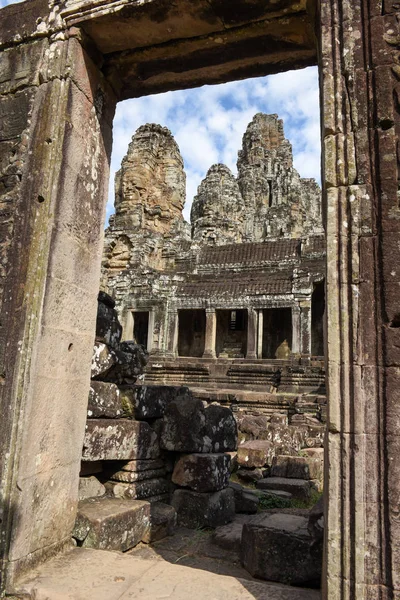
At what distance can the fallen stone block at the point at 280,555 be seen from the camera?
2.87 m

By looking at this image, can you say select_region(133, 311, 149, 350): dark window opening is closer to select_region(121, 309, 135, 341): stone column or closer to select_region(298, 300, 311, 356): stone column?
select_region(121, 309, 135, 341): stone column

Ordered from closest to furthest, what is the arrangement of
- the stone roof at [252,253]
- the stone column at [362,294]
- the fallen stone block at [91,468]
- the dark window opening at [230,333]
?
the stone column at [362,294], the fallen stone block at [91,468], the stone roof at [252,253], the dark window opening at [230,333]

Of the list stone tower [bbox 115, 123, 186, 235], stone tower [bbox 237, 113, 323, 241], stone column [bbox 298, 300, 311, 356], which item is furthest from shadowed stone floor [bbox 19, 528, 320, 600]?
stone tower [bbox 237, 113, 323, 241]

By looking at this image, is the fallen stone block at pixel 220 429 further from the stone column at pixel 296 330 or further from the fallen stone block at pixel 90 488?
the stone column at pixel 296 330

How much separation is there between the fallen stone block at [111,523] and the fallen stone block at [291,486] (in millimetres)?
2322

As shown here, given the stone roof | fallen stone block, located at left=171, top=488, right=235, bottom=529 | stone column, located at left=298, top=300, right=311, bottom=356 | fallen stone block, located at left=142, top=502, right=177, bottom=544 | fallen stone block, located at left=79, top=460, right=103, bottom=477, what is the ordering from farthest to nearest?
the stone roof, stone column, located at left=298, top=300, right=311, bottom=356, fallen stone block, located at left=171, top=488, right=235, bottom=529, fallen stone block, located at left=79, top=460, right=103, bottom=477, fallen stone block, located at left=142, top=502, right=177, bottom=544

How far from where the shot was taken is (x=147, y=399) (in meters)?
4.46

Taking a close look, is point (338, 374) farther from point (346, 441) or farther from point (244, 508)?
point (244, 508)

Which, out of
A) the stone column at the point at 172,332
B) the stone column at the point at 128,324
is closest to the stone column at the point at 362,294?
the stone column at the point at 172,332

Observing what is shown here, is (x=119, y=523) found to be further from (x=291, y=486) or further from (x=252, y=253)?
(x=252, y=253)

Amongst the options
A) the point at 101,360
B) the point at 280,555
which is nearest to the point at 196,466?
the point at 101,360

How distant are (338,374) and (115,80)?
310 centimetres

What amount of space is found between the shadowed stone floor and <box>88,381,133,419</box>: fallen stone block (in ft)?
3.90

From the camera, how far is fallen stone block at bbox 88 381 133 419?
404 centimetres
